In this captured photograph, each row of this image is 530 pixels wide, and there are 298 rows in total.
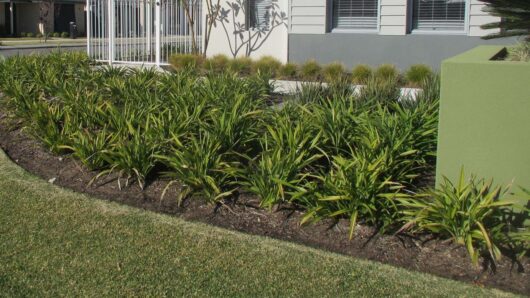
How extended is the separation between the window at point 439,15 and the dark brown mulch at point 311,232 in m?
9.43

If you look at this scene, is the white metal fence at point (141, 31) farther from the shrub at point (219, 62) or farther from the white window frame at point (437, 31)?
the white window frame at point (437, 31)

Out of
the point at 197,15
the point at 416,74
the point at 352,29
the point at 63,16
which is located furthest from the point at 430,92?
the point at 63,16

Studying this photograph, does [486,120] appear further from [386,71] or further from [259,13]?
[259,13]

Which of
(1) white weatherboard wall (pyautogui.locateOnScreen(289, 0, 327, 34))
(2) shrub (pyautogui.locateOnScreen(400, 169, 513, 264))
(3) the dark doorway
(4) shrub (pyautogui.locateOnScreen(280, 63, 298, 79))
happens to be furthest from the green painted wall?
(3) the dark doorway

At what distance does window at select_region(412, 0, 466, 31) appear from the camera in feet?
48.0

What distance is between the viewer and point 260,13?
1728 cm

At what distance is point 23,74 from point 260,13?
7.24 metres

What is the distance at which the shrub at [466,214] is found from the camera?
17.7ft

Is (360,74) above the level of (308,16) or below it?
below

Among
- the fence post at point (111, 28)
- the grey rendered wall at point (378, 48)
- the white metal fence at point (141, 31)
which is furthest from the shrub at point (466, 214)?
the fence post at point (111, 28)

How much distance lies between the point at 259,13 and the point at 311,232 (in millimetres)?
11983

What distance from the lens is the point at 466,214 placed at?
5.45 meters

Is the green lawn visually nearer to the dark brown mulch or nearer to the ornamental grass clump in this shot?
the dark brown mulch

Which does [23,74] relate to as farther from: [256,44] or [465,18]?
[465,18]
